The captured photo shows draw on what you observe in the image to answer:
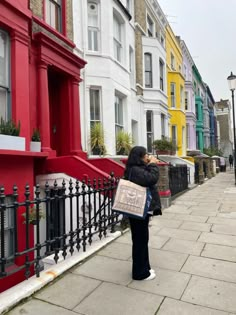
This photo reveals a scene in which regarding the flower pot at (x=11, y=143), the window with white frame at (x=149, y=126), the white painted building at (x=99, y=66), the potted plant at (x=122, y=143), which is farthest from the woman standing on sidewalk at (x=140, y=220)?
the window with white frame at (x=149, y=126)

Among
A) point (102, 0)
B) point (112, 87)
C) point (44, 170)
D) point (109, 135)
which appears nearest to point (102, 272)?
point (44, 170)

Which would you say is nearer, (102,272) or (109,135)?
(102,272)

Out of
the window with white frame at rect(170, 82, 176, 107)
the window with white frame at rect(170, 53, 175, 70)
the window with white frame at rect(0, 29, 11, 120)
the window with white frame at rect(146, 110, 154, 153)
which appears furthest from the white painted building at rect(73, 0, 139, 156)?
the window with white frame at rect(170, 53, 175, 70)

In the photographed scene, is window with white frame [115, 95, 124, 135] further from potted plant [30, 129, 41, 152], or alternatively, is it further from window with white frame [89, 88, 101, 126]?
potted plant [30, 129, 41, 152]

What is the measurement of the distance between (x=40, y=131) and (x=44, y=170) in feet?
3.51

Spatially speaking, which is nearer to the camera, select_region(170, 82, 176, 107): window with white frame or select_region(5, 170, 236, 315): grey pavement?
select_region(5, 170, 236, 315): grey pavement

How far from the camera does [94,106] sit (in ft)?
36.1

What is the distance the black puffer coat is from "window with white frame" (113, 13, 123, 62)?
943 centimetres

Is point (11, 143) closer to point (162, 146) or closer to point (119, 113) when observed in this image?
point (119, 113)

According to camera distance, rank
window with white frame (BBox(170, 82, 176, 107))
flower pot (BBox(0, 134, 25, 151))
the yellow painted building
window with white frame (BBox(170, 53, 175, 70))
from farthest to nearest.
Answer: window with white frame (BBox(170, 53, 175, 70)), window with white frame (BBox(170, 82, 176, 107)), the yellow painted building, flower pot (BBox(0, 134, 25, 151))

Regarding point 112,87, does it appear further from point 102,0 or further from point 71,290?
point 71,290

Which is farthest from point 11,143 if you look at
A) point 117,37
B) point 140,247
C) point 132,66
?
point 132,66

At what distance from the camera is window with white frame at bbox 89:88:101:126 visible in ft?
35.8

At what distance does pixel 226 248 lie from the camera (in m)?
5.18
